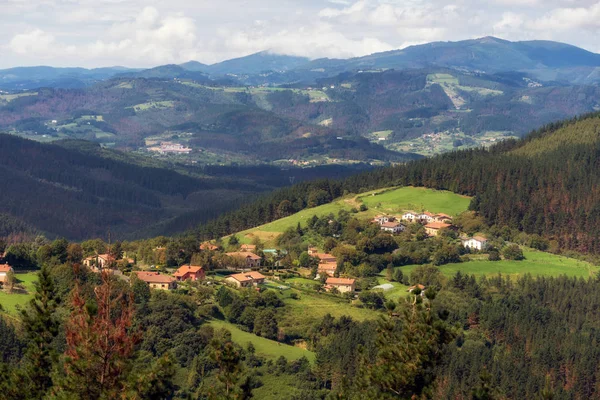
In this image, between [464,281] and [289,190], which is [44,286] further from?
[289,190]

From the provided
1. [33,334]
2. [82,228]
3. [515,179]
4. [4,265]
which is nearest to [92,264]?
[4,265]

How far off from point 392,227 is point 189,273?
1422 inches

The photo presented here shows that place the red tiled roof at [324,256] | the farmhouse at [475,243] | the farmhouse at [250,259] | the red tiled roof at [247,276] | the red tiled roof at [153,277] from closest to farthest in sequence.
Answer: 1. the red tiled roof at [153,277]
2. the red tiled roof at [247,276]
3. the farmhouse at [250,259]
4. the red tiled roof at [324,256]
5. the farmhouse at [475,243]

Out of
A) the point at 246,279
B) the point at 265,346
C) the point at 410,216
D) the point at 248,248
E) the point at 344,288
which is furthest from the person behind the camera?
the point at 410,216

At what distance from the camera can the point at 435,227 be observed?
11438 centimetres

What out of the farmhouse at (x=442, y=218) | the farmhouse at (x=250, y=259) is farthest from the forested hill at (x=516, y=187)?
the farmhouse at (x=250, y=259)

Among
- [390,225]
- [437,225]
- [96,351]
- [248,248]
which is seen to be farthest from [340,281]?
[96,351]

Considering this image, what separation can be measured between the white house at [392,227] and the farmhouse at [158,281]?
38853mm

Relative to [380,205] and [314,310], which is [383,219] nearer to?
[380,205]

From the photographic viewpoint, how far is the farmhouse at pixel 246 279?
88.8m

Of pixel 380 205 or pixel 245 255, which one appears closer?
pixel 245 255

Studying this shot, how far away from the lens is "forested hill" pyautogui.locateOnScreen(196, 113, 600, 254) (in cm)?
11944

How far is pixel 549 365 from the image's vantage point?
234ft

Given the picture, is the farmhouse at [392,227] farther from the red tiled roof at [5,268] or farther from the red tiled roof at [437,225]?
the red tiled roof at [5,268]
